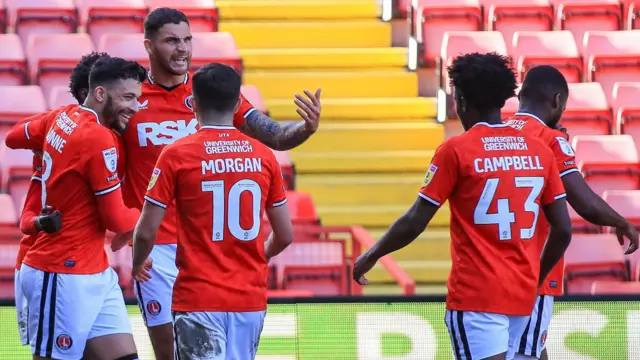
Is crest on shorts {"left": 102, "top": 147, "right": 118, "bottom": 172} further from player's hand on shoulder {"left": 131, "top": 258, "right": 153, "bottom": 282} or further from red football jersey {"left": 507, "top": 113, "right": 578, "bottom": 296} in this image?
red football jersey {"left": 507, "top": 113, "right": 578, "bottom": 296}

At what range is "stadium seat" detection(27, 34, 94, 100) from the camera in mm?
9578

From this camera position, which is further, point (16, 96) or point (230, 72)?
point (16, 96)

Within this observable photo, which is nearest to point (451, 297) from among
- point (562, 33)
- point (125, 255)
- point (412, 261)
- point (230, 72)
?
point (230, 72)

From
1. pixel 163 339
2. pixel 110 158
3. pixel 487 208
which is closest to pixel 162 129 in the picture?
pixel 110 158

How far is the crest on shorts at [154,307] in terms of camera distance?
207 inches

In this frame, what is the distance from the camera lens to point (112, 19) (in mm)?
10414

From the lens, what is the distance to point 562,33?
10422 millimetres

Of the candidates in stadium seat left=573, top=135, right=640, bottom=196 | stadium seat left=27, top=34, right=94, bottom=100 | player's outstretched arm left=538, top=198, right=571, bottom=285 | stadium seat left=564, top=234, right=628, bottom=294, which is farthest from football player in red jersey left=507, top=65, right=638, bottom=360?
stadium seat left=27, top=34, right=94, bottom=100

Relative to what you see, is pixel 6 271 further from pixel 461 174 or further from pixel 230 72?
pixel 461 174

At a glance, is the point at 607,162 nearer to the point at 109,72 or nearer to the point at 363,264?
the point at 363,264

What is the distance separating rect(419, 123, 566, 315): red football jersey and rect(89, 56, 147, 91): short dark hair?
1.41m

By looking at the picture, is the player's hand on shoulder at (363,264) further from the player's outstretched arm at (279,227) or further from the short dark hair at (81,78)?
the short dark hair at (81,78)

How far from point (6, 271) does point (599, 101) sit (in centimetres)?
517

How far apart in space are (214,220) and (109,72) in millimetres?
1000
